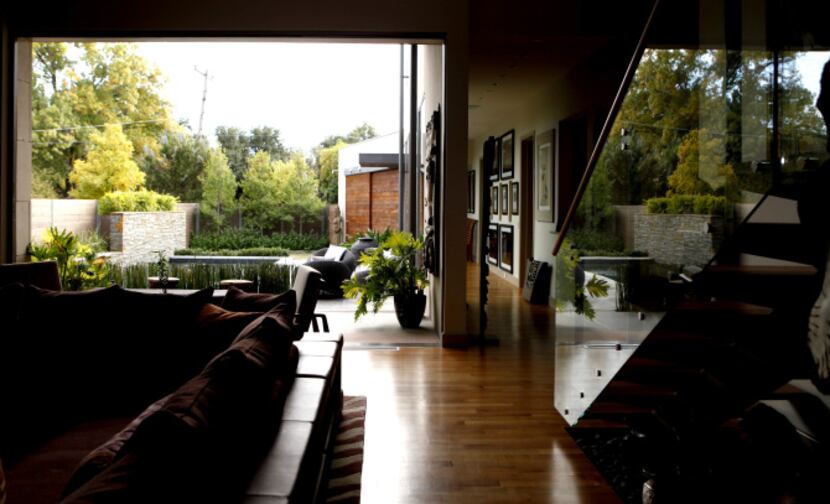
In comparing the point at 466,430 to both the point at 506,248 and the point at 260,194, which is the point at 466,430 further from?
the point at 506,248

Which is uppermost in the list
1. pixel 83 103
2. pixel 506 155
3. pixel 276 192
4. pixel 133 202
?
pixel 506 155

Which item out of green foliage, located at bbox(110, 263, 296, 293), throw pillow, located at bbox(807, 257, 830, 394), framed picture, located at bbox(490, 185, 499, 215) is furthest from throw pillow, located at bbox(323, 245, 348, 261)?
framed picture, located at bbox(490, 185, 499, 215)

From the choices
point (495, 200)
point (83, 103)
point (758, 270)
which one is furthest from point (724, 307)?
point (495, 200)

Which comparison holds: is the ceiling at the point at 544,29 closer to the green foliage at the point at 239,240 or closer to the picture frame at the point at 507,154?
the green foliage at the point at 239,240

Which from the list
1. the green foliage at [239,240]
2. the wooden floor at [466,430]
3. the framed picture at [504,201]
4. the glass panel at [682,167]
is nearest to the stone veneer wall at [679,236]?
the glass panel at [682,167]

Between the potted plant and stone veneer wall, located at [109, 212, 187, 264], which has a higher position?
stone veneer wall, located at [109, 212, 187, 264]

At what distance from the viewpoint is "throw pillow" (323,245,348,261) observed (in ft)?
25.0

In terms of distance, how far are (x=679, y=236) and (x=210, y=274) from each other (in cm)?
528

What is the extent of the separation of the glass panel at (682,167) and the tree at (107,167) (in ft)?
15.7

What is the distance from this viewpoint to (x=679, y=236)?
271 cm

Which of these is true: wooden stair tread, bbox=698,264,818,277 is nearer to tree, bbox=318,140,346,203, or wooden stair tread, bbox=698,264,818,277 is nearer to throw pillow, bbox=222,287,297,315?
throw pillow, bbox=222,287,297,315

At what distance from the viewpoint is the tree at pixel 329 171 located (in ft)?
24.1

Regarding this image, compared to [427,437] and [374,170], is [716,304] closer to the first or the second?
[427,437]

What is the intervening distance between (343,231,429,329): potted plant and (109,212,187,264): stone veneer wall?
1.68 meters
